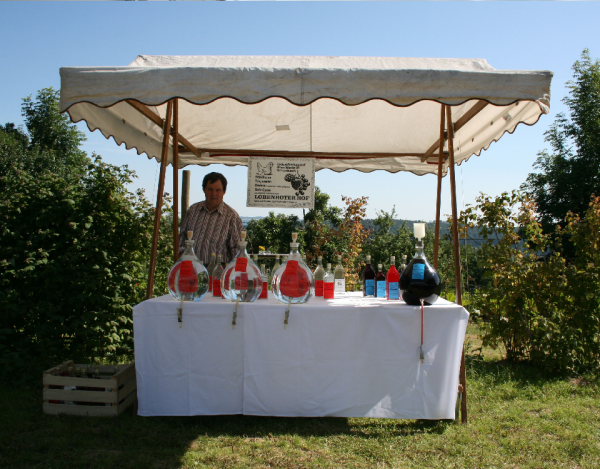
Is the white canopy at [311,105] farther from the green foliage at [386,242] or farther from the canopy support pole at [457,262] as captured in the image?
the green foliage at [386,242]

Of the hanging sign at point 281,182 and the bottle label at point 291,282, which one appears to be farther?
the hanging sign at point 281,182

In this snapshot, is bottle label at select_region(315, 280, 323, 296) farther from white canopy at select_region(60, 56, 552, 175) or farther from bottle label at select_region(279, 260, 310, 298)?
white canopy at select_region(60, 56, 552, 175)

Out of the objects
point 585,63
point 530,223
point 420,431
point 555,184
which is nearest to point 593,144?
point 555,184

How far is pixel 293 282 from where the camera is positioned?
A: 2.36 metres

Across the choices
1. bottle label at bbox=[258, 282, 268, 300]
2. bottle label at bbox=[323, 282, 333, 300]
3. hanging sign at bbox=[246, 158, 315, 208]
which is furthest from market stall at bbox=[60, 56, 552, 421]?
bottle label at bbox=[323, 282, 333, 300]

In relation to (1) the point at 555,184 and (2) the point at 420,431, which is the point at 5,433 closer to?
(2) the point at 420,431

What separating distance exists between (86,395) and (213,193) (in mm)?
1637

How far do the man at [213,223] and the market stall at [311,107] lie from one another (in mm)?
273

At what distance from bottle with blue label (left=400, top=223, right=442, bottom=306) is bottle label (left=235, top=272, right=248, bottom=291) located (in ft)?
2.79

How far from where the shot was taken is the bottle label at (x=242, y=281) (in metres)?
2.40

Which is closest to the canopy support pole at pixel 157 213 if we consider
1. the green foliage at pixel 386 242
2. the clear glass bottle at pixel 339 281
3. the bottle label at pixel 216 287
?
the bottle label at pixel 216 287

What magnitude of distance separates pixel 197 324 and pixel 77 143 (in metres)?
39.3

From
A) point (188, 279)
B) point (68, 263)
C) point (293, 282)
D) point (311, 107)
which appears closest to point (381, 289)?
point (293, 282)

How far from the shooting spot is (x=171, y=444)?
2.26 metres
